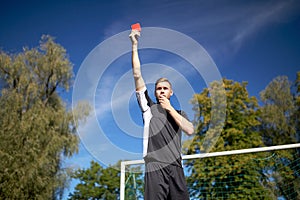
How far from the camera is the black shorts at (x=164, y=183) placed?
2375 mm

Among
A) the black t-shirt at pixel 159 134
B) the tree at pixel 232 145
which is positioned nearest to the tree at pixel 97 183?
the tree at pixel 232 145

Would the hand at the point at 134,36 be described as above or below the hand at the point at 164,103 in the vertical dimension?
above

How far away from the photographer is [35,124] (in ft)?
52.7

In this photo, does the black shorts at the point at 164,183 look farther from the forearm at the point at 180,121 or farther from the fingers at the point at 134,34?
the fingers at the point at 134,34

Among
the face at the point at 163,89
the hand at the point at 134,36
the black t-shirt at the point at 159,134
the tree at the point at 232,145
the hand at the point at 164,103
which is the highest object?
the tree at the point at 232,145

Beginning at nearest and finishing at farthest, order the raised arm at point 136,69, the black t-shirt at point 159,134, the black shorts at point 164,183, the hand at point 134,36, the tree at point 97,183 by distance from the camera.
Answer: the black shorts at point 164,183, the black t-shirt at point 159,134, the raised arm at point 136,69, the hand at point 134,36, the tree at point 97,183

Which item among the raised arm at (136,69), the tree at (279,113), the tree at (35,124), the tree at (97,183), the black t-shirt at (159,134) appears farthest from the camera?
the tree at (97,183)

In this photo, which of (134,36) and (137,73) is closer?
(137,73)

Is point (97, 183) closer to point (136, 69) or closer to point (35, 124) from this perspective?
point (35, 124)

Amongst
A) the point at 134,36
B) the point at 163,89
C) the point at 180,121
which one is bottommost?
the point at 180,121

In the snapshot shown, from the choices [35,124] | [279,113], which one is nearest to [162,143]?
[35,124]

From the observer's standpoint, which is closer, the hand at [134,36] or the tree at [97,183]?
the hand at [134,36]

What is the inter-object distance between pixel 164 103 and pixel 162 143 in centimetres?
34

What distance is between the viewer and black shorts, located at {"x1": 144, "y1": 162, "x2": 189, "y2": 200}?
2.38m
